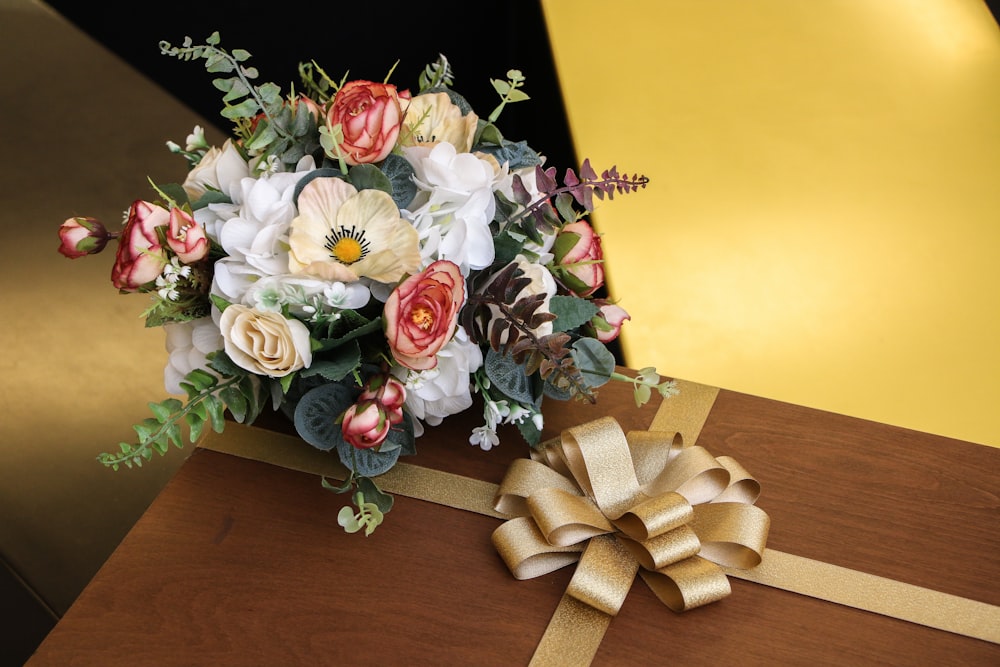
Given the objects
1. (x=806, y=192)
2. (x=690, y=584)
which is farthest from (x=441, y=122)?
(x=806, y=192)

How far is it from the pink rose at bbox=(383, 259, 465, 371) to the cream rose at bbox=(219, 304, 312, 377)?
8 centimetres

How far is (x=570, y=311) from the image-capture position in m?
1.01

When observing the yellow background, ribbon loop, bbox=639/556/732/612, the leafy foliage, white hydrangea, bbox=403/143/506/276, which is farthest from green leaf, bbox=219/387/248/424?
the yellow background

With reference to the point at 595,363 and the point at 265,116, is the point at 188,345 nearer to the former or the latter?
the point at 265,116

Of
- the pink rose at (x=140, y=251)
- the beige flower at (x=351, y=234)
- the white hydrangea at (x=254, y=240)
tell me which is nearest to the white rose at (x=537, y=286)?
the beige flower at (x=351, y=234)

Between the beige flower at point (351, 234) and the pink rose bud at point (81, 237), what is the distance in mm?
204

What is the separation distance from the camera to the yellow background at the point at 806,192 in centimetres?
149

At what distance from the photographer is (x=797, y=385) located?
1.47 metres

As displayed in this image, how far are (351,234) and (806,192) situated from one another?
104 cm

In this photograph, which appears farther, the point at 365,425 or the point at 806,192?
the point at 806,192

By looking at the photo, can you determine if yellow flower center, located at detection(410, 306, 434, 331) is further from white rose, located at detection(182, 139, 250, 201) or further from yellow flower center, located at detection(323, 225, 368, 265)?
white rose, located at detection(182, 139, 250, 201)

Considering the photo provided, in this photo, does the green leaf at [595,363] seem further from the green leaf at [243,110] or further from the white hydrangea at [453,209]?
the green leaf at [243,110]

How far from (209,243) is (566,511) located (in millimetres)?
432

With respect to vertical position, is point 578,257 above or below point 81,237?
above
